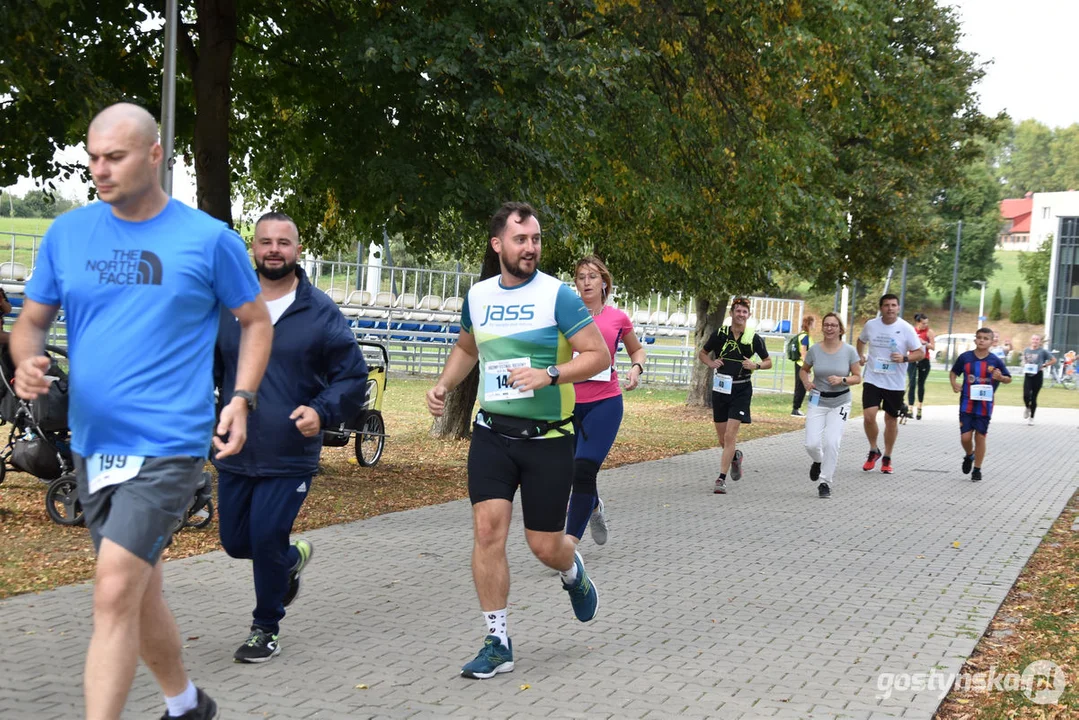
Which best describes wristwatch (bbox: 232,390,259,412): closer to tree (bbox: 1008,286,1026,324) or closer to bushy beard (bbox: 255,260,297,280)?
bushy beard (bbox: 255,260,297,280)

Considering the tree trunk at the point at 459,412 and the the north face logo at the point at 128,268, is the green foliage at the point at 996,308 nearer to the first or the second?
the tree trunk at the point at 459,412

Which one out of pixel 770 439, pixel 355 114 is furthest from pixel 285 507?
pixel 770 439

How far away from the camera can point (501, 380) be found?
19.1 feet

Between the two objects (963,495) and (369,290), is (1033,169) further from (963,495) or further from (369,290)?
(963,495)

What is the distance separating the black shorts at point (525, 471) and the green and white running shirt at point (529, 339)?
128 millimetres

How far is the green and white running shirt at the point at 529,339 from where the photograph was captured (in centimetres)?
581

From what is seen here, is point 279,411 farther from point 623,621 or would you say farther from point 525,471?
point 623,621

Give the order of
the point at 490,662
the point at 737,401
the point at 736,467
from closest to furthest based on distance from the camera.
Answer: the point at 490,662 → the point at 737,401 → the point at 736,467

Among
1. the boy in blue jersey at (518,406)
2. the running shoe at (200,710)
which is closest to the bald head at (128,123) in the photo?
the running shoe at (200,710)

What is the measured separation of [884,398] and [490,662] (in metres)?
11.4

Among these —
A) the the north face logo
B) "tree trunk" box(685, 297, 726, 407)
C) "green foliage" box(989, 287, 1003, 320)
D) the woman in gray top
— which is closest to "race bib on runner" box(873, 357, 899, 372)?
the woman in gray top

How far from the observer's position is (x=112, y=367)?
3.82m

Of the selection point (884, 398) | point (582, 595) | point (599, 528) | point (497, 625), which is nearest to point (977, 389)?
point (884, 398)

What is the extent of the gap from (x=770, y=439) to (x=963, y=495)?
667cm
